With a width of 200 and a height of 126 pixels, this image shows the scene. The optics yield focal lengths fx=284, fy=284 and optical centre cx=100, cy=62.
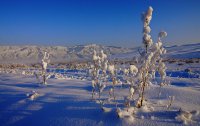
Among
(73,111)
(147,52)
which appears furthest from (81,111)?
(147,52)

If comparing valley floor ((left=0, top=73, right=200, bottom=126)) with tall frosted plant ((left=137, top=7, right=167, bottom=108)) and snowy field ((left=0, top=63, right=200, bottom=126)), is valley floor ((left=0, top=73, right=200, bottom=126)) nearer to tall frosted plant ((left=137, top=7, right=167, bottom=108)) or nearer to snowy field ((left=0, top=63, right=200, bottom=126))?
snowy field ((left=0, top=63, right=200, bottom=126))

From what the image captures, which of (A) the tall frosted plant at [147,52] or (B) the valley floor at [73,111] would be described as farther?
(A) the tall frosted plant at [147,52]

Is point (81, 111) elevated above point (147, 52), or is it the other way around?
point (147, 52)

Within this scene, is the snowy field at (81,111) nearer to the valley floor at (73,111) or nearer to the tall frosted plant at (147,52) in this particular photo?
the valley floor at (73,111)

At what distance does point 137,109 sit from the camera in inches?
189

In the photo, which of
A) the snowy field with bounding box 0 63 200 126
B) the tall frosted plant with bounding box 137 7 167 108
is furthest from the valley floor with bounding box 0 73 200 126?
the tall frosted plant with bounding box 137 7 167 108

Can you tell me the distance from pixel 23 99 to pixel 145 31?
114 inches

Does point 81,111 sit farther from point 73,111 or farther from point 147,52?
point 147,52

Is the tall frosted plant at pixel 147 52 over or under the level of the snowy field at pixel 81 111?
over

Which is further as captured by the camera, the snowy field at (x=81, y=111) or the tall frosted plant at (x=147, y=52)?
the tall frosted plant at (x=147, y=52)

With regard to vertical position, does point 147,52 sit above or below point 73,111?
above

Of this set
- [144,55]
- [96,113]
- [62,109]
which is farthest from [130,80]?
[62,109]

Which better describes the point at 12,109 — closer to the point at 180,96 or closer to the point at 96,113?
the point at 96,113

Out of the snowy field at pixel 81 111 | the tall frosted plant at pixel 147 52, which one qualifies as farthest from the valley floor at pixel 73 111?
the tall frosted plant at pixel 147 52
